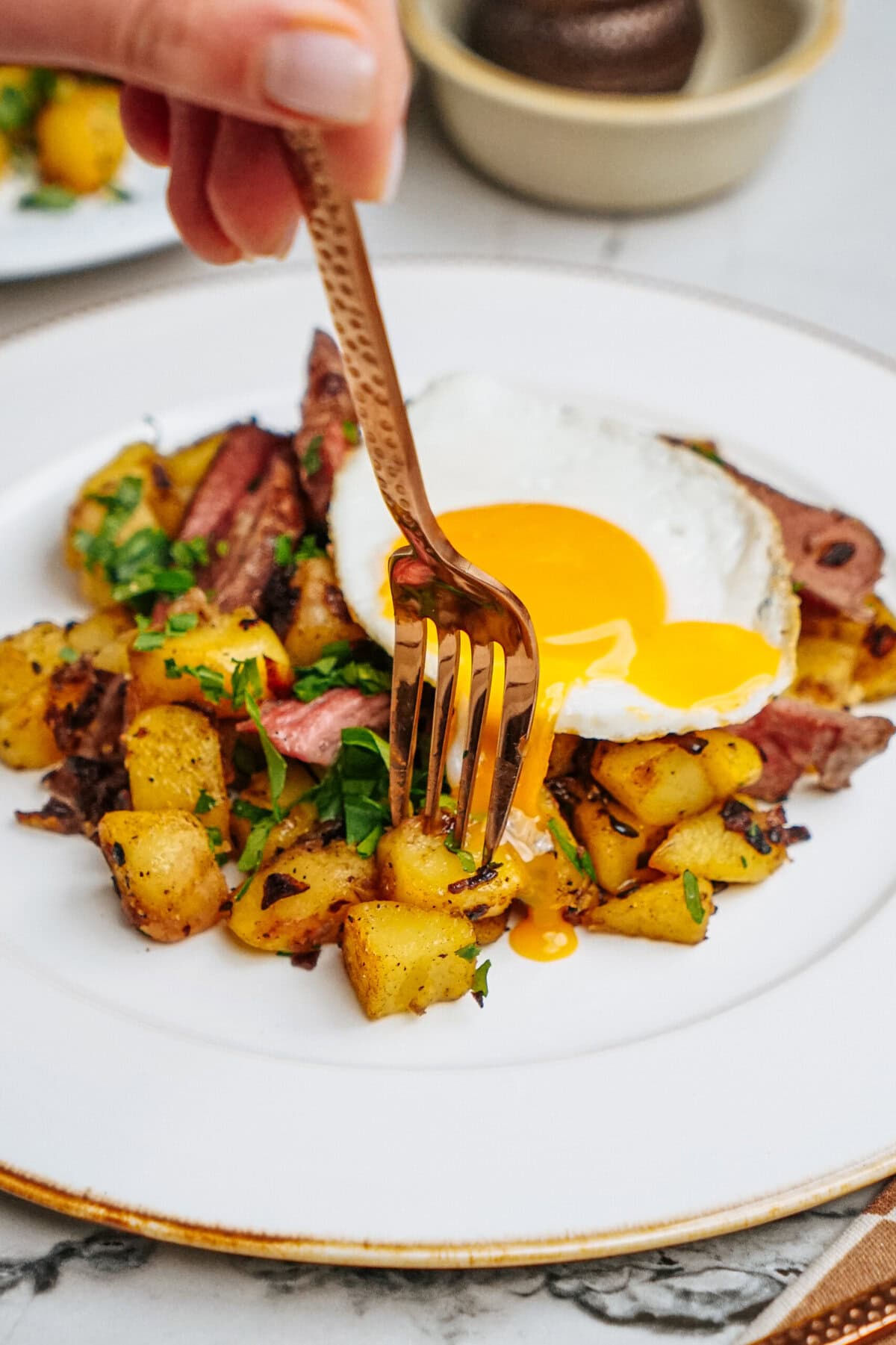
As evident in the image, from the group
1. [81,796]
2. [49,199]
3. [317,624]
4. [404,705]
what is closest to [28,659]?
[81,796]

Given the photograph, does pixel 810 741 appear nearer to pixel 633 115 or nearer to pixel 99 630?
pixel 99 630

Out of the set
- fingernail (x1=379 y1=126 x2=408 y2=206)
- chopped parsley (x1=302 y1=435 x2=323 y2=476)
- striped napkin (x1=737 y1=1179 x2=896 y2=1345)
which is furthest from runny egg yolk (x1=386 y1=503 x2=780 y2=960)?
fingernail (x1=379 y1=126 x2=408 y2=206)

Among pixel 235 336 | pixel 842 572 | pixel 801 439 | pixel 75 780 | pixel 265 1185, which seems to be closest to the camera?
pixel 265 1185

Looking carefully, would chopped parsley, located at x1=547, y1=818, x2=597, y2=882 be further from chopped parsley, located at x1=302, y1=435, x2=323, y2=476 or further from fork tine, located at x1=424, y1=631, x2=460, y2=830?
chopped parsley, located at x1=302, y1=435, x2=323, y2=476

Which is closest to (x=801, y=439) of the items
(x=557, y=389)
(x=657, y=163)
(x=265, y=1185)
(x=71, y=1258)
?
(x=557, y=389)

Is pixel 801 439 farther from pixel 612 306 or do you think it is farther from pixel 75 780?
pixel 75 780

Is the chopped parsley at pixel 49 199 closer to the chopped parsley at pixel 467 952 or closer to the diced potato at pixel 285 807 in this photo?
the diced potato at pixel 285 807

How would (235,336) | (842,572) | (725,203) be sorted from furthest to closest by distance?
(725,203) → (235,336) → (842,572)
